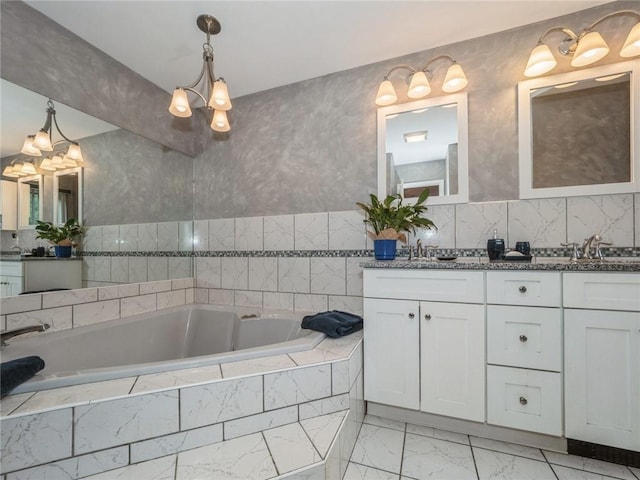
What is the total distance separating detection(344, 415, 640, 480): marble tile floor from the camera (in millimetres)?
1158

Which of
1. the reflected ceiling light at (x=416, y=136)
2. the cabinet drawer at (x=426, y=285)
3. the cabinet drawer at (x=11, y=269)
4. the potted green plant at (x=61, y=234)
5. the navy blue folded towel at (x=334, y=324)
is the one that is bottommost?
the navy blue folded towel at (x=334, y=324)

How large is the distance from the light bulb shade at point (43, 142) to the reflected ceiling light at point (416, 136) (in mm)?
2222

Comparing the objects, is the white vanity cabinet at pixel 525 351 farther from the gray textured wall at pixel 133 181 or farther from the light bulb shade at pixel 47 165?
the light bulb shade at pixel 47 165

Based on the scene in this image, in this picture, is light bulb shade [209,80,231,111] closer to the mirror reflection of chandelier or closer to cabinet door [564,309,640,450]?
the mirror reflection of chandelier

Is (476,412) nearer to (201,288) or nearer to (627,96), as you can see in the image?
(627,96)

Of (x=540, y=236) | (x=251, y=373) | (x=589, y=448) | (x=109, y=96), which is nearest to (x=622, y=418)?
(x=589, y=448)

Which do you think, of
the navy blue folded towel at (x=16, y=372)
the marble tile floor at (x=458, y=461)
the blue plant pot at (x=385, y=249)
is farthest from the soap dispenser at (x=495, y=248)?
the navy blue folded towel at (x=16, y=372)

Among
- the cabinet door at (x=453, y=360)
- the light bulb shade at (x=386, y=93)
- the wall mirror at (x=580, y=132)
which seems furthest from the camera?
the light bulb shade at (x=386, y=93)

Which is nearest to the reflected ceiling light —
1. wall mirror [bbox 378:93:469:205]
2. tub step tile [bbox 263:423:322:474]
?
wall mirror [bbox 378:93:469:205]

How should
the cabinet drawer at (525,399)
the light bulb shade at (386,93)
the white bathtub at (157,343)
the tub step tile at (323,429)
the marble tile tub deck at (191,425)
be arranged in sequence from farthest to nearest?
1. the light bulb shade at (386,93)
2. the cabinet drawer at (525,399)
3. the white bathtub at (157,343)
4. the tub step tile at (323,429)
5. the marble tile tub deck at (191,425)

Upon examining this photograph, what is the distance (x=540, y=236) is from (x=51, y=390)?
7.84ft

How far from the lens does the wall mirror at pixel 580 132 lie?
1449mm

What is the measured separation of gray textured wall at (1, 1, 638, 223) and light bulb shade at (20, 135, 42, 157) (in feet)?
0.93

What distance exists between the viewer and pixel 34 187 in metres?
1.56
